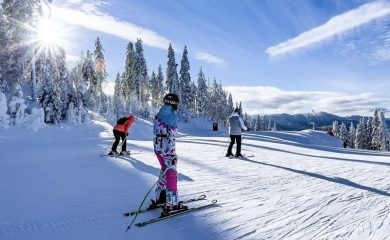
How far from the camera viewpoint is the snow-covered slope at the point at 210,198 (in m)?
5.40

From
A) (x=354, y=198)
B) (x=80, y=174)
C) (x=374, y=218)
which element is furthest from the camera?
(x=80, y=174)

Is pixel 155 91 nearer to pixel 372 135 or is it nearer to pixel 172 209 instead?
pixel 372 135

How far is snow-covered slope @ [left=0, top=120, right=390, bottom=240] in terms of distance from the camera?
17.7ft

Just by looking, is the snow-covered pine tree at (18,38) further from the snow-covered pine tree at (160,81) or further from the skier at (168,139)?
the snow-covered pine tree at (160,81)

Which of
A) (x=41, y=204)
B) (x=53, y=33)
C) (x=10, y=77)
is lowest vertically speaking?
(x=41, y=204)

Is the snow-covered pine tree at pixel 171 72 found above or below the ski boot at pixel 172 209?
above

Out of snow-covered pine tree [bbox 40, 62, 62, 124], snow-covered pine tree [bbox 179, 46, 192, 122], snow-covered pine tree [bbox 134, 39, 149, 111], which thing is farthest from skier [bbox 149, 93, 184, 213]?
snow-covered pine tree [bbox 179, 46, 192, 122]

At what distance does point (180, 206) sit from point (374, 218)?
11.2 ft

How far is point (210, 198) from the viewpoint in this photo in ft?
24.1

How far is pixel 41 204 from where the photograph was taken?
6855 mm

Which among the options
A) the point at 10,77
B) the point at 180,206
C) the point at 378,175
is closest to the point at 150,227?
the point at 180,206

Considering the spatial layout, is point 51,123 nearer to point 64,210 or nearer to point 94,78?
point 64,210

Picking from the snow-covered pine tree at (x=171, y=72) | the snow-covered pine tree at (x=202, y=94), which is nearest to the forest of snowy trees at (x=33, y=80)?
the snow-covered pine tree at (x=171, y=72)

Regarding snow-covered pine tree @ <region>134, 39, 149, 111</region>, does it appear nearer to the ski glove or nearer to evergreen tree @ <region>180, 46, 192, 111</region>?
evergreen tree @ <region>180, 46, 192, 111</region>
